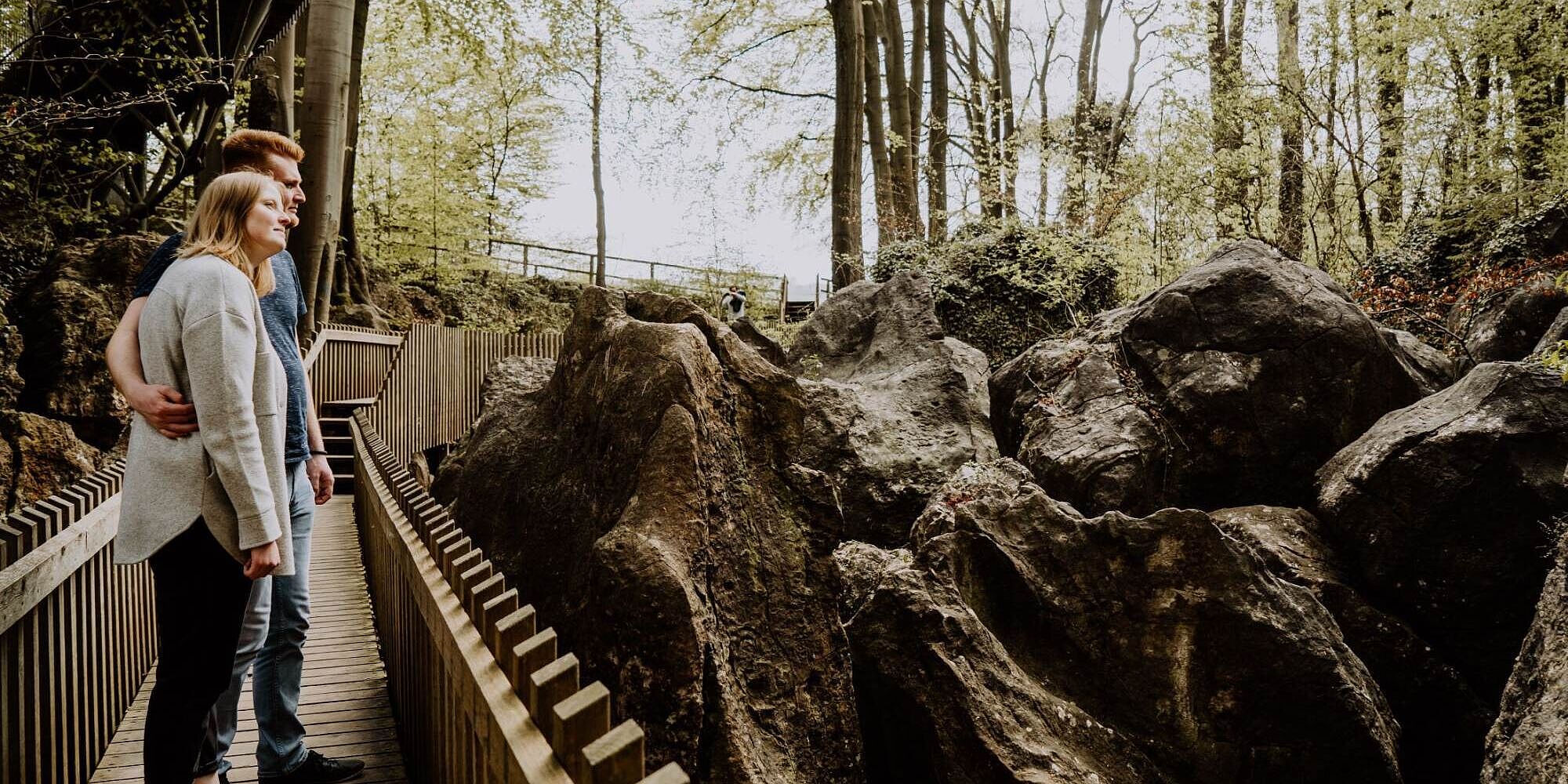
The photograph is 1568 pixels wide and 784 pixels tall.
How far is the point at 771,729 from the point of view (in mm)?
3557

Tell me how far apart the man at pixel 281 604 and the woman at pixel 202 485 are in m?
0.30

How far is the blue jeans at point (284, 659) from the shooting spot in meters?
2.84

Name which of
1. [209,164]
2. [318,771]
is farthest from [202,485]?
[209,164]

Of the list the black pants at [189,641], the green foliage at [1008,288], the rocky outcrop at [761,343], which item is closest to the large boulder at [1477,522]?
the rocky outcrop at [761,343]

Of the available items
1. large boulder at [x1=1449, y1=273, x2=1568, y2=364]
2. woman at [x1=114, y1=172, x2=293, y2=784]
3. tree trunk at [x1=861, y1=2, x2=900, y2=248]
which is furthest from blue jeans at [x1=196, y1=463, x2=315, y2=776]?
tree trunk at [x1=861, y1=2, x2=900, y2=248]

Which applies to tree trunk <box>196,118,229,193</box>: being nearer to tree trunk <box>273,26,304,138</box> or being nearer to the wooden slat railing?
tree trunk <box>273,26,304,138</box>

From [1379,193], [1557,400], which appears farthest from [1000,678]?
[1379,193]

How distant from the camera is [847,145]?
14.6m

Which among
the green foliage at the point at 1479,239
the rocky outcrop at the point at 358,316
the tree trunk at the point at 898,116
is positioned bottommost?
the rocky outcrop at the point at 358,316

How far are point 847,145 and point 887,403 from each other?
22.9 ft

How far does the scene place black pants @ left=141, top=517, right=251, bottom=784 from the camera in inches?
87.7

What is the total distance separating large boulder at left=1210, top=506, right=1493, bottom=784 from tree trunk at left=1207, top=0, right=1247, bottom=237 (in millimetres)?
8914

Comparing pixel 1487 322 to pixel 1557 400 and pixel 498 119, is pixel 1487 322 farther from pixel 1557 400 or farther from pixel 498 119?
pixel 498 119

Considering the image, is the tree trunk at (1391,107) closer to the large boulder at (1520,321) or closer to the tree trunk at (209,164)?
the large boulder at (1520,321)
